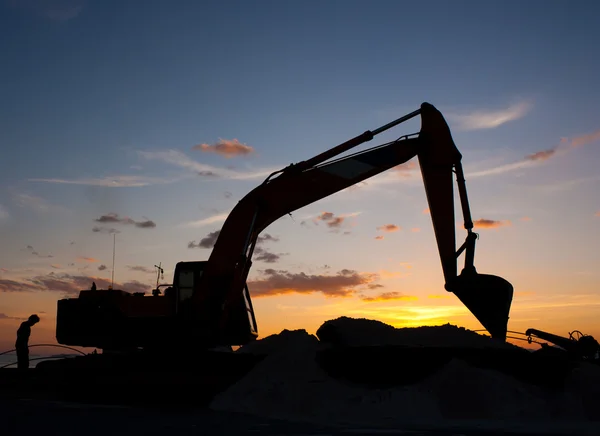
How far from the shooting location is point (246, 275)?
14289 millimetres

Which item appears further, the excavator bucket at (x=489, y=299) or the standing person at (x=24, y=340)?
the standing person at (x=24, y=340)

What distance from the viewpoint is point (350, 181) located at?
14.3 m

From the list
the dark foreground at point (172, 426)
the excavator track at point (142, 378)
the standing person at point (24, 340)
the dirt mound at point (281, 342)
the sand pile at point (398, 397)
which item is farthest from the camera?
the standing person at point (24, 340)

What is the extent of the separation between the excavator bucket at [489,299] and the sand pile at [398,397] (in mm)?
2004

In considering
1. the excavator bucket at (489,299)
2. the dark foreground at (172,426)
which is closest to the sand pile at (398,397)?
the dark foreground at (172,426)

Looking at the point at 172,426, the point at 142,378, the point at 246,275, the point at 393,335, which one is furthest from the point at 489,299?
the point at 172,426

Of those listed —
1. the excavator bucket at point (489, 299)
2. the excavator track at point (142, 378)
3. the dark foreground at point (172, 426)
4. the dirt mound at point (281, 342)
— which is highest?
the excavator bucket at point (489, 299)

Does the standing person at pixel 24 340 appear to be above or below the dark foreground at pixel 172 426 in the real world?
above

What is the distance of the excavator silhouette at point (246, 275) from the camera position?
45.1 feet

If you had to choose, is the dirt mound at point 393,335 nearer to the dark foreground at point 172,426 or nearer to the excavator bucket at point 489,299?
the excavator bucket at point 489,299

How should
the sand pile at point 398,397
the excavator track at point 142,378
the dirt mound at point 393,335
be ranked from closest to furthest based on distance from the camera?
the sand pile at point 398,397, the excavator track at point 142,378, the dirt mound at point 393,335

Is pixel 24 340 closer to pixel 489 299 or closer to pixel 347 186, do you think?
pixel 347 186

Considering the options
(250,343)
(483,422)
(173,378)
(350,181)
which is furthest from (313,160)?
(483,422)

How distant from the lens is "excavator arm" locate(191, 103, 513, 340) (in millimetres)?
13703
